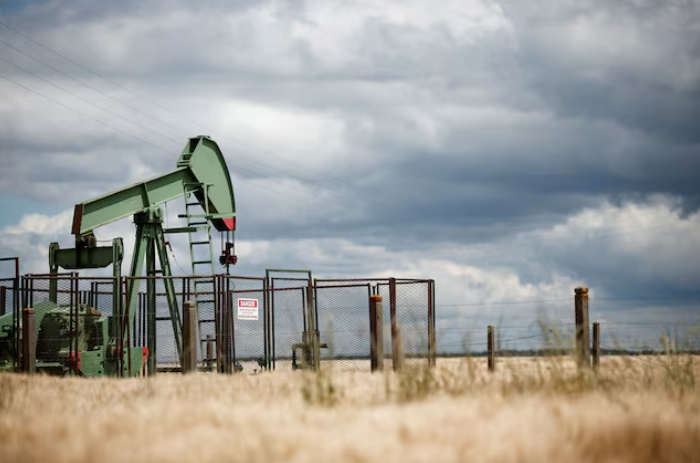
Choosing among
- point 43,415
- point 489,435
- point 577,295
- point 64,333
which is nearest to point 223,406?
point 43,415

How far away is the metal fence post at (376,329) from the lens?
16.6 meters

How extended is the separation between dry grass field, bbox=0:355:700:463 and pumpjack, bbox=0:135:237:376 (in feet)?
26.6

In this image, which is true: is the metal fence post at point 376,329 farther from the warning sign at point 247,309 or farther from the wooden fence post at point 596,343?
the wooden fence post at point 596,343

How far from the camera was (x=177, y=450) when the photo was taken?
21.0 feet

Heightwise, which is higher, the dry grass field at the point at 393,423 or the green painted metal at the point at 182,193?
the green painted metal at the point at 182,193

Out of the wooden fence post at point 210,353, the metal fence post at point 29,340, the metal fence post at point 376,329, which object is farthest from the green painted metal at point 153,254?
the metal fence post at point 376,329

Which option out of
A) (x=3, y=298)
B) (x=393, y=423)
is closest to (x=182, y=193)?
(x=3, y=298)

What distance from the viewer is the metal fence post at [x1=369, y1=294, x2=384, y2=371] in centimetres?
1661

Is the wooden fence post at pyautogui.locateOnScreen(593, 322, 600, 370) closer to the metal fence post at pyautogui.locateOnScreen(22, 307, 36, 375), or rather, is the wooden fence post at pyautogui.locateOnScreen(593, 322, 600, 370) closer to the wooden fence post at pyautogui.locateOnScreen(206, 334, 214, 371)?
the wooden fence post at pyautogui.locateOnScreen(206, 334, 214, 371)

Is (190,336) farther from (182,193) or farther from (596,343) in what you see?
(596,343)

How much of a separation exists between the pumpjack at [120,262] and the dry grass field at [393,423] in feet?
26.6

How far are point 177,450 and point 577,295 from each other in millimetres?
9816

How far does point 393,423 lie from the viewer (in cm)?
714

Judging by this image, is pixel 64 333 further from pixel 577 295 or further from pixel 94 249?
pixel 577 295
